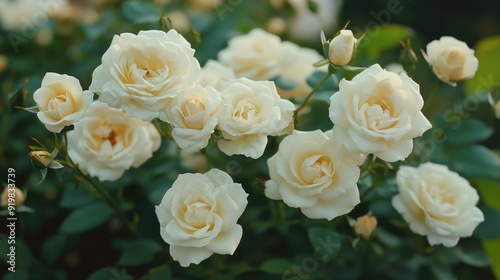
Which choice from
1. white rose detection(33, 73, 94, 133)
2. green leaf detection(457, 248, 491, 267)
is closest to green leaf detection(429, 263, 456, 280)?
green leaf detection(457, 248, 491, 267)

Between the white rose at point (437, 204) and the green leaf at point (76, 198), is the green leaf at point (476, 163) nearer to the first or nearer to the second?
the white rose at point (437, 204)

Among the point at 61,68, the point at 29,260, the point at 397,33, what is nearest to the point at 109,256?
the point at 29,260

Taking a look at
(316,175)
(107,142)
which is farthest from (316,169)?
(107,142)

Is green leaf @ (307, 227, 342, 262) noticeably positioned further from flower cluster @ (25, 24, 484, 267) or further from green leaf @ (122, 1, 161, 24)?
green leaf @ (122, 1, 161, 24)

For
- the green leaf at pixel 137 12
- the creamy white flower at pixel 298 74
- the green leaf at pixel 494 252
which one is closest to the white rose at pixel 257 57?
the creamy white flower at pixel 298 74

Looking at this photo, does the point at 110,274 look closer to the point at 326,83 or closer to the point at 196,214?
the point at 196,214

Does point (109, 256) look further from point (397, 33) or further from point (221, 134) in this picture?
point (397, 33)
